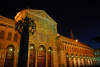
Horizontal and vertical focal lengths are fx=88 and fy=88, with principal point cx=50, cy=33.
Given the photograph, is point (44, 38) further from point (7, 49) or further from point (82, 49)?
point (82, 49)

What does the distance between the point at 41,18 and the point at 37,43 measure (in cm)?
717

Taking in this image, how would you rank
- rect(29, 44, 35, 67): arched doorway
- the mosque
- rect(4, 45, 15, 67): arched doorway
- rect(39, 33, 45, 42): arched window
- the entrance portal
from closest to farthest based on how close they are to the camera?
rect(4, 45, 15, 67): arched doorway < the mosque < rect(29, 44, 35, 67): arched doorway < the entrance portal < rect(39, 33, 45, 42): arched window

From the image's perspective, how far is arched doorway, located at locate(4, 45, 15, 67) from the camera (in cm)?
1700

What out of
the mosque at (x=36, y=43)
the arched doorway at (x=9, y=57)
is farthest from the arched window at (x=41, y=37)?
the arched doorway at (x=9, y=57)

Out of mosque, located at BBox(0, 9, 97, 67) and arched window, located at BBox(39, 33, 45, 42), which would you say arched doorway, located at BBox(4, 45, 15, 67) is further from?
arched window, located at BBox(39, 33, 45, 42)

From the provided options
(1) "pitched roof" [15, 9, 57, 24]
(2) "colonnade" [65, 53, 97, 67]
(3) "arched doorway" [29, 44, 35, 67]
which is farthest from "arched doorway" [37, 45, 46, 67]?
(2) "colonnade" [65, 53, 97, 67]

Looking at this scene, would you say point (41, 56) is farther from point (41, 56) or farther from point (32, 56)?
point (32, 56)

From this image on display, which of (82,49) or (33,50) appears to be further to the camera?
(82,49)

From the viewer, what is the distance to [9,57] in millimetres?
17531

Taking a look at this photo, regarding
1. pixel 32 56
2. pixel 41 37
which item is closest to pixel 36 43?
pixel 41 37

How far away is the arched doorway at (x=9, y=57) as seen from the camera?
17.0 meters

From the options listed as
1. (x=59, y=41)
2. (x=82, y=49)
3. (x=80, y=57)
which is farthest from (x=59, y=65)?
(x=82, y=49)

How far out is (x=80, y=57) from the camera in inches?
1539

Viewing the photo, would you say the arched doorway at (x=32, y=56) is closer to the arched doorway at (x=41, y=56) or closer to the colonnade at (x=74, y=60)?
the arched doorway at (x=41, y=56)
